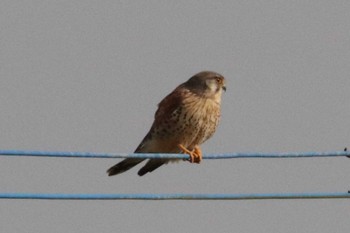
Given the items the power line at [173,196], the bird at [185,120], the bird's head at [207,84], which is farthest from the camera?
the bird's head at [207,84]

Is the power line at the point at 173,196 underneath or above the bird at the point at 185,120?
underneath

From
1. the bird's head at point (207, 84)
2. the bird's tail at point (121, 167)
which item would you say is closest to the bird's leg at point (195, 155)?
the bird's head at point (207, 84)

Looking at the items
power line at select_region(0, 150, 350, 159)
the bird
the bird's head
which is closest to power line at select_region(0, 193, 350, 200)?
power line at select_region(0, 150, 350, 159)

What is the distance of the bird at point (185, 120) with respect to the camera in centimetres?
885

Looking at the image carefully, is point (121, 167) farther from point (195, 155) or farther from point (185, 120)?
point (195, 155)

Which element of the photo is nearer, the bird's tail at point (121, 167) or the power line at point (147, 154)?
the power line at point (147, 154)

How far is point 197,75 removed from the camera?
30.6 feet

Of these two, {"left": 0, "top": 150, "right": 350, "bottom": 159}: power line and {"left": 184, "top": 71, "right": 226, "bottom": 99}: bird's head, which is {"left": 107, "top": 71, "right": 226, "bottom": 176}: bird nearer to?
{"left": 184, "top": 71, "right": 226, "bottom": 99}: bird's head

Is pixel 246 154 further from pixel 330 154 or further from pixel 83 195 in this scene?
pixel 83 195

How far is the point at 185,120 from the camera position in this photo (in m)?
8.84

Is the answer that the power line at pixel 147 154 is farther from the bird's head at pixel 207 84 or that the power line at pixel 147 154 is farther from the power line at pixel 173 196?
the bird's head at pixel 207 84

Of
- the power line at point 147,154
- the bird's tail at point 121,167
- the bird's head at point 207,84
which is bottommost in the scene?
the bird's tail at point 121,167

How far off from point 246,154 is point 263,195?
1.39ft

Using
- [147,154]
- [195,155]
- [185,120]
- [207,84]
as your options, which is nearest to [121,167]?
[185,120]
